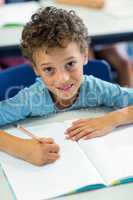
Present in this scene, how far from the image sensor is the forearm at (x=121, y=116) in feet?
4.09

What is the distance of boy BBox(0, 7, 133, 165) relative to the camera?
3.73 feet

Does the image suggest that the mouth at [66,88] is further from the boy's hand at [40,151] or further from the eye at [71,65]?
the boy's hand at [40,151]

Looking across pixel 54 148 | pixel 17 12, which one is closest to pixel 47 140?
pixel 54 148

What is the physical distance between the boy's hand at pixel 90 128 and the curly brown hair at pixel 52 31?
21cm

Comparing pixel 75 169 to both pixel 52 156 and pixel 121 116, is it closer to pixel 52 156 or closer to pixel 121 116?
pixel 52 156

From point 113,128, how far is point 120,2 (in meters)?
1.24

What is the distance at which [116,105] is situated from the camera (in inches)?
54.2

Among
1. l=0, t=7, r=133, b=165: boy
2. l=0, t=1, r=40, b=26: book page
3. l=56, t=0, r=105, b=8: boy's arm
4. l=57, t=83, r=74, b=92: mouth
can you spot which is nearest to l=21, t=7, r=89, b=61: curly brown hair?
l=0, t=7, r=133, b=165: boy

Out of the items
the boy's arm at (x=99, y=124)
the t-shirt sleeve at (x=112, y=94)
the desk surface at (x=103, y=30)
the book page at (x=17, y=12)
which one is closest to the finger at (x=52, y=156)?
the boy's arm at (x=99, y=124)

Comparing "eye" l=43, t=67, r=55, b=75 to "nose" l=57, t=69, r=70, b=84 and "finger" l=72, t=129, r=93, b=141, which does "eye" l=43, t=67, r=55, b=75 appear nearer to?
"nose" l=57, t=69, r=70, b=84

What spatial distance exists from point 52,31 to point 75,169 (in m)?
0.40

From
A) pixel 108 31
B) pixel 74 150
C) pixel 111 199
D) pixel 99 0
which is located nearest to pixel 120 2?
pixel 99 0

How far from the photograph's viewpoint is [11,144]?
1.13m

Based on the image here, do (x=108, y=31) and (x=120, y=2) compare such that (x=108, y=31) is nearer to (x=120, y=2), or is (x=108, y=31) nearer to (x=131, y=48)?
(x=120, y=2)
